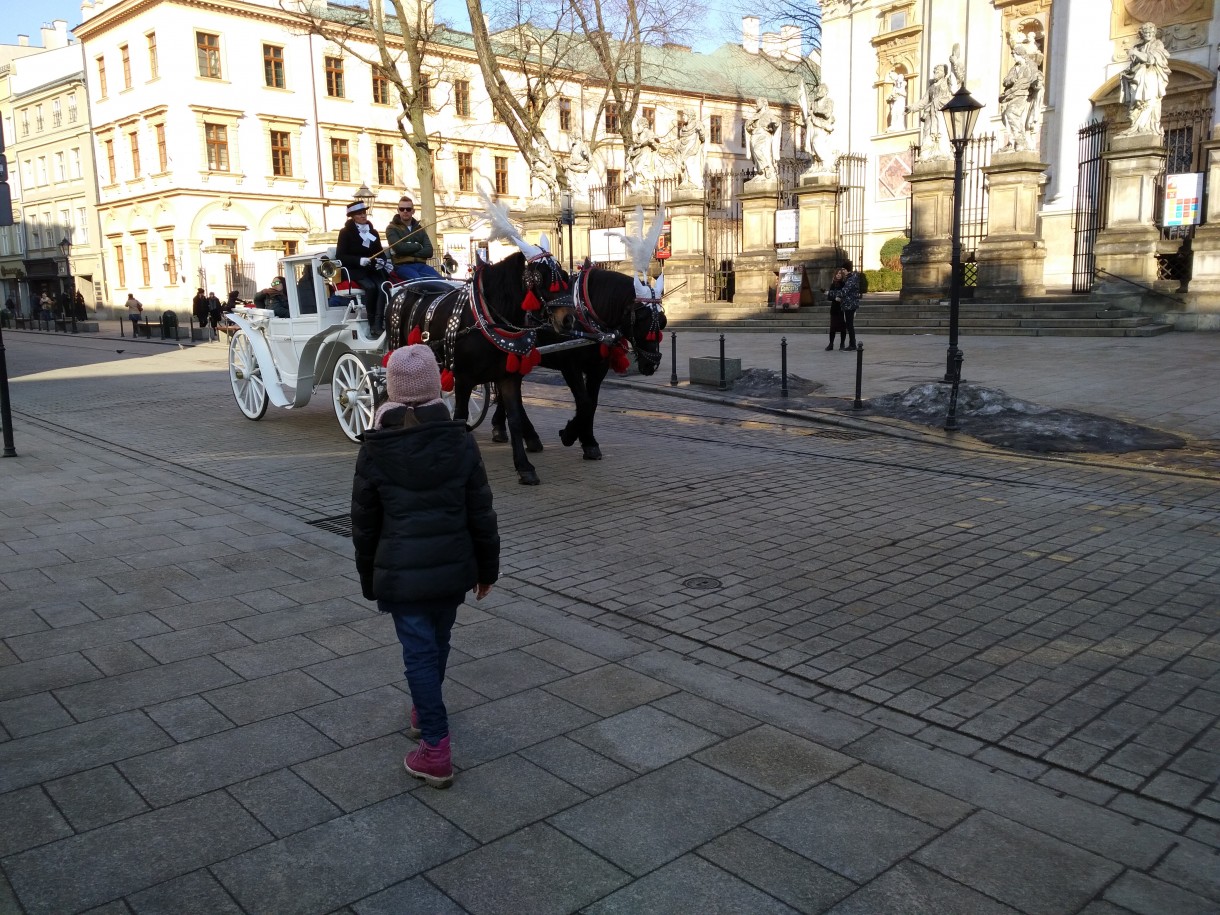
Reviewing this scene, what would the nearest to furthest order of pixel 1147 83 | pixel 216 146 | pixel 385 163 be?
pixel 1147 83, pixel 216 146, pixel 385 163

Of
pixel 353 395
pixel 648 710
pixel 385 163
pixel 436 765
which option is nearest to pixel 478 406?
pixel 353 395

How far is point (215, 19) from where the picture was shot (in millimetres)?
43469

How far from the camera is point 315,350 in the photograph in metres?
11.6

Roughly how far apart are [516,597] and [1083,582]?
345 centimetres

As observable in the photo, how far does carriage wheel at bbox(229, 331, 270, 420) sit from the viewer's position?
1291cm

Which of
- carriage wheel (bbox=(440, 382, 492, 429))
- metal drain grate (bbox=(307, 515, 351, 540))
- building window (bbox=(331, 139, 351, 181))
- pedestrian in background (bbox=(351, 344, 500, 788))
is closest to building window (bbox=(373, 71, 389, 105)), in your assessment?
building window (bbox=(331, 139, 351, 181))

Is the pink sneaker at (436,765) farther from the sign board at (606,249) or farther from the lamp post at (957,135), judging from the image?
the sign board at (606,249)

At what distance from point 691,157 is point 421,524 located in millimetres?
27960

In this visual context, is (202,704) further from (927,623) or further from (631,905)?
(927,623)

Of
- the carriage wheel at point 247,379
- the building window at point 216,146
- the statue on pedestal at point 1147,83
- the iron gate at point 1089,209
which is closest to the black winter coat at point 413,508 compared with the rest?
the carriage wheel at point 247,379

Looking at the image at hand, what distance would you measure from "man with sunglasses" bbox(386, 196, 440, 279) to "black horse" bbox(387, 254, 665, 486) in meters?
1.75

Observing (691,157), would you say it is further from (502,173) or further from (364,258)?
(502,173)

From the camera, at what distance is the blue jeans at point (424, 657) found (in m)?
→ 3.72

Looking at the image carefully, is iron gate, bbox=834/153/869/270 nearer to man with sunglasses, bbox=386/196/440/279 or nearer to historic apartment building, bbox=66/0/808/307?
historic apartment building, bbox=66/0/808/307
